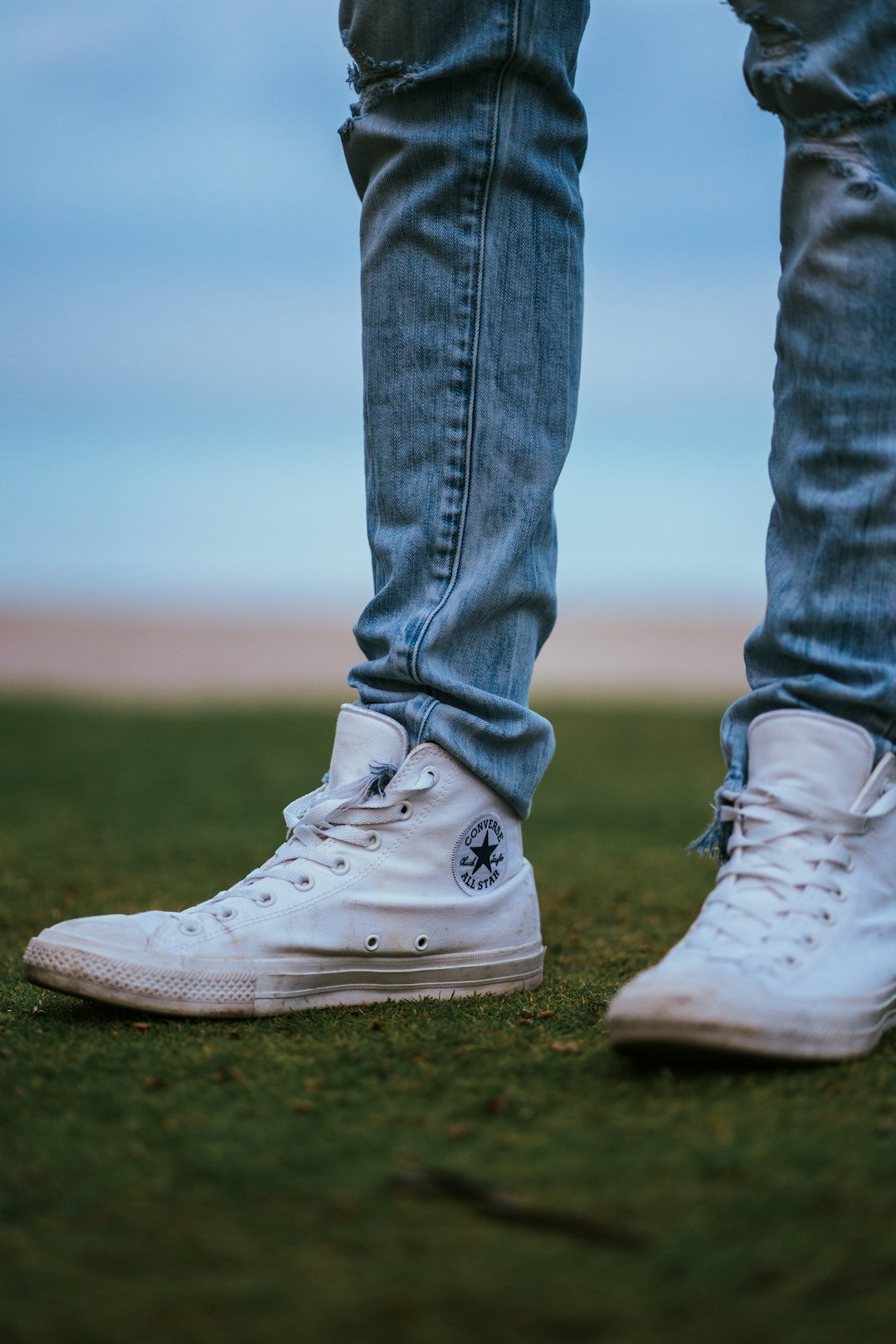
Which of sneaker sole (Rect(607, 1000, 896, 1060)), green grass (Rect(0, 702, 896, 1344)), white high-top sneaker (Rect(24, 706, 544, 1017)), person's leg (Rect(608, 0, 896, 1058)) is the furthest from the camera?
white high-top sneaker (Rect(24, 706, 544, 1017))

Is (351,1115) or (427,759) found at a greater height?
(427,759)

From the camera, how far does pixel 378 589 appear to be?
105 cm

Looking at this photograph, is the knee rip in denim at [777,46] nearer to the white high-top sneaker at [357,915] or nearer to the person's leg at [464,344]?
the person's leg at [464,344]

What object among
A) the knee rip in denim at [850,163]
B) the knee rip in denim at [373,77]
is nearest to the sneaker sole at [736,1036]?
the knee rip in denim at [850,163]

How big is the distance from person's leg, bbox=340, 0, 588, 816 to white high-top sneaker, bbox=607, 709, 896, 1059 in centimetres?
26

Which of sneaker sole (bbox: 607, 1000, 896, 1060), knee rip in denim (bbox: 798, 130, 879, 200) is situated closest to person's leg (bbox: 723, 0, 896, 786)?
knee rip in denim (bbox: 798, 130, 879, 200)

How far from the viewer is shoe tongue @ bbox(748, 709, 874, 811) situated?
811 mm

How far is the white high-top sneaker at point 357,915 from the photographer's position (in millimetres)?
908

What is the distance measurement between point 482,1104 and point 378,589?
50cm

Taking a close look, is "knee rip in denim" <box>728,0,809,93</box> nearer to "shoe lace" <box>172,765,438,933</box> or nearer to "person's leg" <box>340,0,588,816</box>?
"person's leg" <box>340,0,588,816</box>

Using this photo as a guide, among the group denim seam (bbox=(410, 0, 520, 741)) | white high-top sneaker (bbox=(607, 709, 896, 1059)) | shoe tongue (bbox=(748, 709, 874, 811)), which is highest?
denim seam (bbox=(410, 0, 520, 741))

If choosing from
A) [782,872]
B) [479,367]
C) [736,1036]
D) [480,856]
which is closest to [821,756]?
[782,872]

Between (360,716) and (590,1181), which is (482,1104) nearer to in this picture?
(590,1181)

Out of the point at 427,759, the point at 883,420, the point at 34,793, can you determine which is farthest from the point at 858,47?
the point at 34,793
